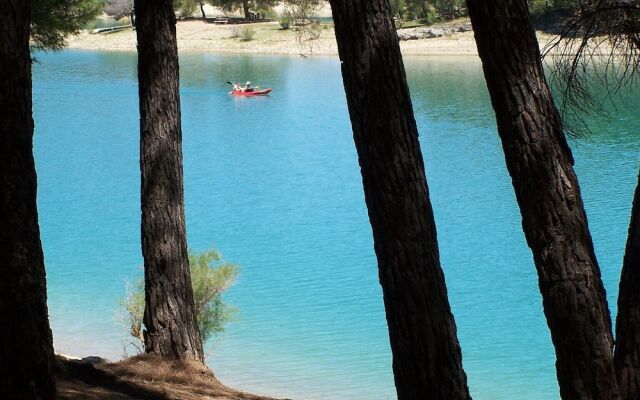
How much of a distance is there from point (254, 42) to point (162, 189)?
31.6 metres

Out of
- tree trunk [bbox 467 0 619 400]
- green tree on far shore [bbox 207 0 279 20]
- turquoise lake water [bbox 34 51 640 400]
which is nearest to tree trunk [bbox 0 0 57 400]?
tree trunk [bbox 467 0 619 400]

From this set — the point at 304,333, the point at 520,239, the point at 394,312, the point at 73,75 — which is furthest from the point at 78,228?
the point at 73,75

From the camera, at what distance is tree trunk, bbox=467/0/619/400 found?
10.1 feet

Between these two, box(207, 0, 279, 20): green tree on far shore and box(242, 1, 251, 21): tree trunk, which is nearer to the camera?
box(207, 0, 279, 20): green tree on far shore

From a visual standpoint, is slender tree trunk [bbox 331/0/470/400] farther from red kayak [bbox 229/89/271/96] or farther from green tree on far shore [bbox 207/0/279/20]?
green tree on far shore [bbox 207/0/279/20]

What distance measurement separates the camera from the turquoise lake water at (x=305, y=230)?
8.41 metres

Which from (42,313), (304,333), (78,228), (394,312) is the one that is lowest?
(304,333)

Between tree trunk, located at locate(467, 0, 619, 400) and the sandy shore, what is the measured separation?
2669 cm

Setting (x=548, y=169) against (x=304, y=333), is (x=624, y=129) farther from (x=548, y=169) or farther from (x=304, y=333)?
(x=548, y=169)

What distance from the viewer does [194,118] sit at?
853 inches

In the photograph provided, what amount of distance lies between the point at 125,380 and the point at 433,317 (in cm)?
206

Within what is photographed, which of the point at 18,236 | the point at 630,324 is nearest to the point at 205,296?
the point at 630,324

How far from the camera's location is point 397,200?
3082 mm

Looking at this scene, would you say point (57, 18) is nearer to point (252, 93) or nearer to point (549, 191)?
point (549, 191)
